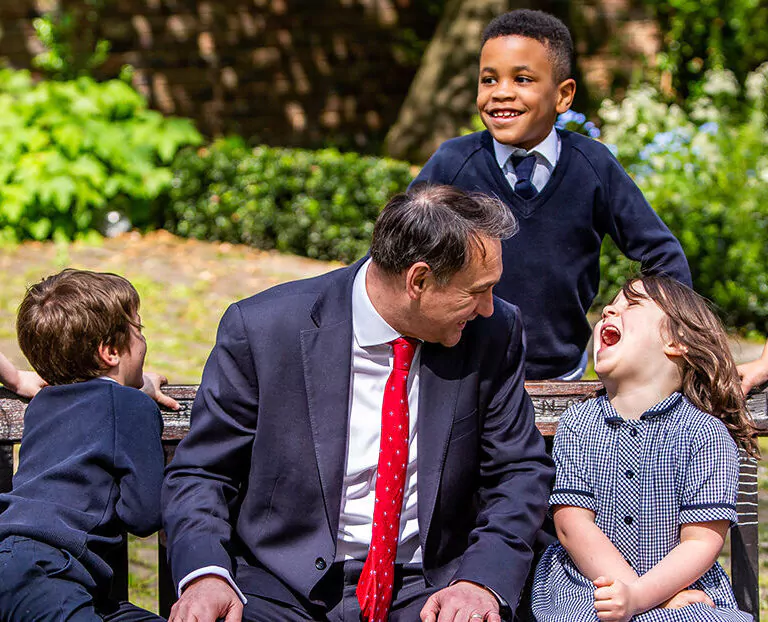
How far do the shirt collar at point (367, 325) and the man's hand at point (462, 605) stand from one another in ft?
2.15

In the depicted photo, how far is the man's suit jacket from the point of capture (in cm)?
274

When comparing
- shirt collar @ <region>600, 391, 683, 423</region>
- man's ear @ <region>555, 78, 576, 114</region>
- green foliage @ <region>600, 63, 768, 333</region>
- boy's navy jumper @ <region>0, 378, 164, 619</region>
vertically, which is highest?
man's ear @ <region>555, 78, 576, 114</region>

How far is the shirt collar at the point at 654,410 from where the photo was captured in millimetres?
2815

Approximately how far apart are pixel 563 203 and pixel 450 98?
7928 mm

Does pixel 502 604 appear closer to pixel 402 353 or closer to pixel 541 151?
pixel 402 353

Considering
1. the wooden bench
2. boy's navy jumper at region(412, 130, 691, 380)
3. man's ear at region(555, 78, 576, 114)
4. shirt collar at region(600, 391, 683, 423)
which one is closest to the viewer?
shirt collar at region(600, 391, 683, 423)

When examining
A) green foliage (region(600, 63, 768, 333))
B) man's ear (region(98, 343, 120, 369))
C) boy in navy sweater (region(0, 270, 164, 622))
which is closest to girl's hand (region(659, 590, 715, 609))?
boy in navy sweater (region(0, 270, 164, 622))

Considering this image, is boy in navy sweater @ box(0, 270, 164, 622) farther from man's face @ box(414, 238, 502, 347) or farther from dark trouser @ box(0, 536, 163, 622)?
man's face @ box(414, 238, 502, 347)

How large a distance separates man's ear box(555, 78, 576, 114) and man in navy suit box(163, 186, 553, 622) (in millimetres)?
1014

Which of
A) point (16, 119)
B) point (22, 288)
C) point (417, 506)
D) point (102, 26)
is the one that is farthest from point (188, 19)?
point (417, 506)

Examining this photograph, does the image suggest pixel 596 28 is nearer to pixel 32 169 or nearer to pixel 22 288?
pixel 32 169

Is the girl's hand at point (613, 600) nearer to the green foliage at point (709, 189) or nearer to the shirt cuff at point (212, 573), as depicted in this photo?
the shirt cuff at point (212, 573)

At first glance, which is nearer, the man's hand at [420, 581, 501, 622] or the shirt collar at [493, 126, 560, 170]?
the man's hand at [420, 581, 501, 622]

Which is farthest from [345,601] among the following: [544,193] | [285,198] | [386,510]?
[285,198]
